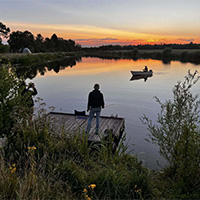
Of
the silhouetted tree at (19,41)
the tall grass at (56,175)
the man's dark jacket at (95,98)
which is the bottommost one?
the tall grass at (56,175)

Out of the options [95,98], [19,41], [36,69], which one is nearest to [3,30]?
[19,41]

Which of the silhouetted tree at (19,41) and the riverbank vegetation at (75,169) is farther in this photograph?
the silhouetted tree at (19,41)

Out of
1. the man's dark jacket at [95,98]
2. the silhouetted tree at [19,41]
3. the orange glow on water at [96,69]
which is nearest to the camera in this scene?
the man's dark jacket at [95,98]

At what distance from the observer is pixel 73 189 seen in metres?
5.06

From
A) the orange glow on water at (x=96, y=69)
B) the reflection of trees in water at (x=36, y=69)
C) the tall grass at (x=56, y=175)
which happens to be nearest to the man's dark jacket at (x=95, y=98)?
the tall grass at (x=56, y=175)

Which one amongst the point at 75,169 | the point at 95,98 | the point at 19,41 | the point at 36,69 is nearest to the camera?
the point at 75,169

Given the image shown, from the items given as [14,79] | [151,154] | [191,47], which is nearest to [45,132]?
[14,79]

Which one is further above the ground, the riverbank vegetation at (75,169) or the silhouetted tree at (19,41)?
the silhouetted tree at (19,41)

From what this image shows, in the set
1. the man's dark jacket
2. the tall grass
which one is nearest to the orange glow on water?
the man's dark jacket

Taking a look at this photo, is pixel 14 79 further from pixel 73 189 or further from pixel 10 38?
pixel 10 38

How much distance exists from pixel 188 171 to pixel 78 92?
871 inches

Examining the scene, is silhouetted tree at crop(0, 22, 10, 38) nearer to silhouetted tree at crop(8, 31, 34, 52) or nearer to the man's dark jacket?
silhouetted tree at crop(8, 31, 34, 52)

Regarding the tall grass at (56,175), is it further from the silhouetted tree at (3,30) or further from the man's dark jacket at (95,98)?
the silhouetted tree at (3,30)

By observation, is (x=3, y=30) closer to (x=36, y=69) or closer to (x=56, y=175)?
(x=36, y=69)
